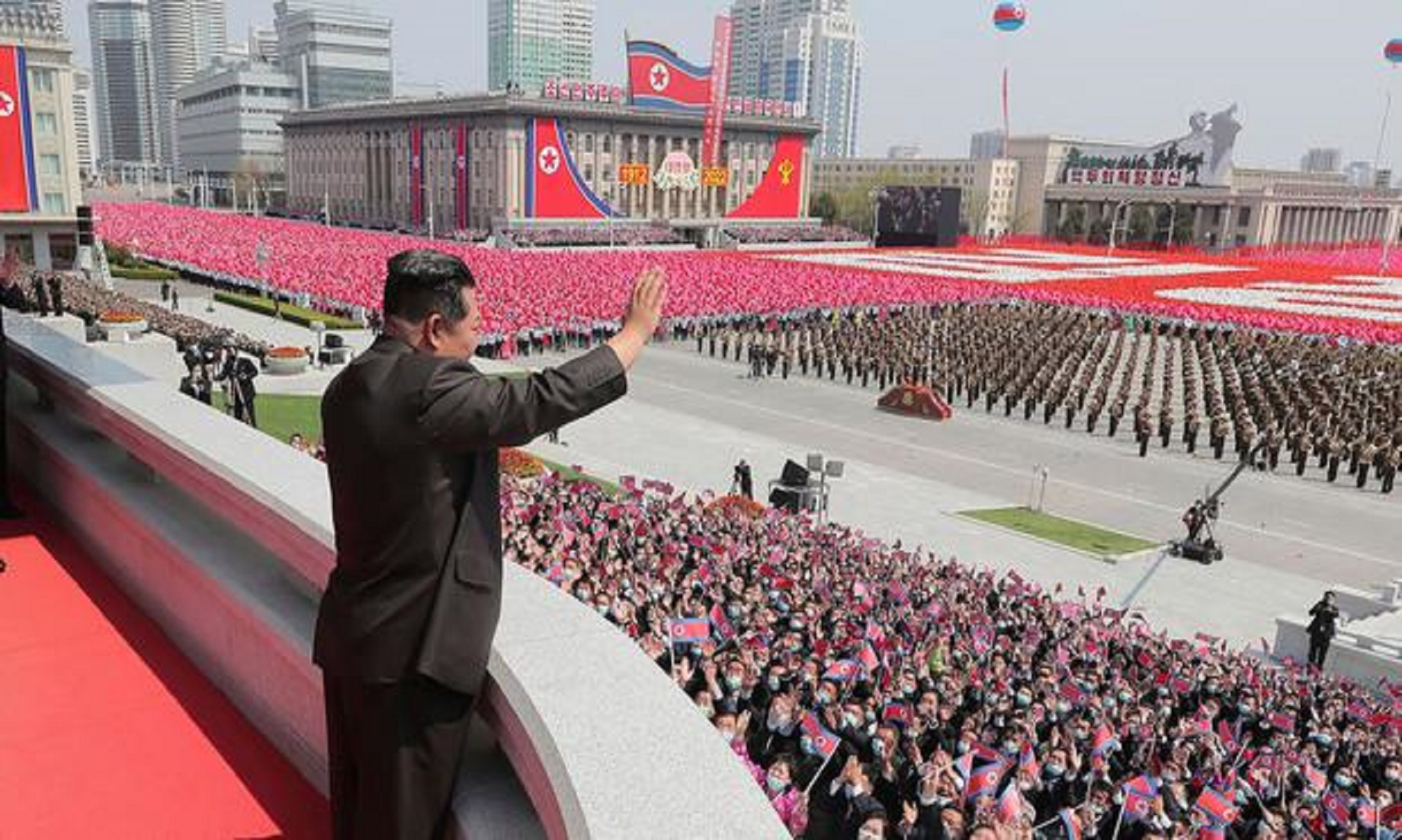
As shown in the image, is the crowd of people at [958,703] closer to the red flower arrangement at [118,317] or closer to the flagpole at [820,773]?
the flagpole at [820,773]

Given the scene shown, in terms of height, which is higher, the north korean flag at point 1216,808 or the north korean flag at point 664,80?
the north korean flag at point 664,80

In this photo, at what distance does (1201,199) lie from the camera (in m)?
106

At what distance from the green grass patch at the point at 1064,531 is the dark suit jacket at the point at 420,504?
18.2 m

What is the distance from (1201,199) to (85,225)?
101206 millimetres

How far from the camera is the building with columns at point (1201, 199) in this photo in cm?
10712

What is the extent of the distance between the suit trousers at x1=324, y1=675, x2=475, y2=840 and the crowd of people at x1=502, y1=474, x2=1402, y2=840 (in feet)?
4.61

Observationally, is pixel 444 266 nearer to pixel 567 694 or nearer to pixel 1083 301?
pixel 567 694

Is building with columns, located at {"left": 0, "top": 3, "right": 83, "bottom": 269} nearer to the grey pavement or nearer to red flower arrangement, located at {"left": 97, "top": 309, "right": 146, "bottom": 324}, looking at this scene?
red flower arrangement, located at {"left": 97, "top": 309, "right": 146, "bottom": 324}

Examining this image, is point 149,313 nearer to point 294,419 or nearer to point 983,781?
point 294,419

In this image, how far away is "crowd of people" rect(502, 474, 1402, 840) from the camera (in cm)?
600

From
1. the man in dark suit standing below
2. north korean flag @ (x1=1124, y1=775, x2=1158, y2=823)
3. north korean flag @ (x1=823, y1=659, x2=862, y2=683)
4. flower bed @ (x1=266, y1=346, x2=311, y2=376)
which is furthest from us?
flower bed @ (x1=266, y1=346, x2=311, y2=376)

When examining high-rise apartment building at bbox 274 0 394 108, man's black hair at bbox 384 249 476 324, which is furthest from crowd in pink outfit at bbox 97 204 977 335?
high-rise apartment building at bbox 274 0 394 108

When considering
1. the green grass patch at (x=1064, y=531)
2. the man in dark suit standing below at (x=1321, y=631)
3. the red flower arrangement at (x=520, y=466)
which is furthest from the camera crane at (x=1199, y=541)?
the red flower arrangement at (x=520, y=466)

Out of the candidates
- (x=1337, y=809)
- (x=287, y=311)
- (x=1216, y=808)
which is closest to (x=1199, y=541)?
(x=1337, y=809)
